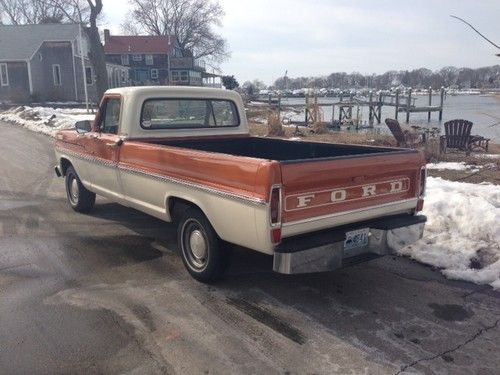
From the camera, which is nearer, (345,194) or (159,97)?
(345,194)

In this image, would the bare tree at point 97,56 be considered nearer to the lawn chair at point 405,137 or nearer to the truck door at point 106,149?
the lawn chair at point 405,137

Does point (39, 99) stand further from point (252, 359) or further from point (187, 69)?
point (252, 359)

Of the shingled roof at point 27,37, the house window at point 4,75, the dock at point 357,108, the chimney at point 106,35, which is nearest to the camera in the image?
the dock at point 357,108

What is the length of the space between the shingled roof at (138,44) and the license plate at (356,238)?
63.5 meters

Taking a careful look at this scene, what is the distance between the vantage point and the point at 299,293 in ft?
14.8

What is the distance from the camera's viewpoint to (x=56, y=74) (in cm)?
4403

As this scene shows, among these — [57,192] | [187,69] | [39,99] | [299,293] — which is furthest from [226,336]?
[187,69]

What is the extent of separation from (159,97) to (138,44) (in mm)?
63360

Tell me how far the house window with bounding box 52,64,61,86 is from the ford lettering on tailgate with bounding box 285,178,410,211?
Answer: 44681mm

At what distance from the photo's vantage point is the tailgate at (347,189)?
3.84 m

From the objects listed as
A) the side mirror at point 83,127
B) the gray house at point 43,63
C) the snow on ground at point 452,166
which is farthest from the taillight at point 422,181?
the gray house at point 43,63

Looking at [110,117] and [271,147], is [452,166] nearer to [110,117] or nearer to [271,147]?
[271,147]

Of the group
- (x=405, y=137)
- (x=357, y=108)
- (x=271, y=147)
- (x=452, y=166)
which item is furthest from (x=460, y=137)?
(x=357, y=108)

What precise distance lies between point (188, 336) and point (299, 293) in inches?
50.1
